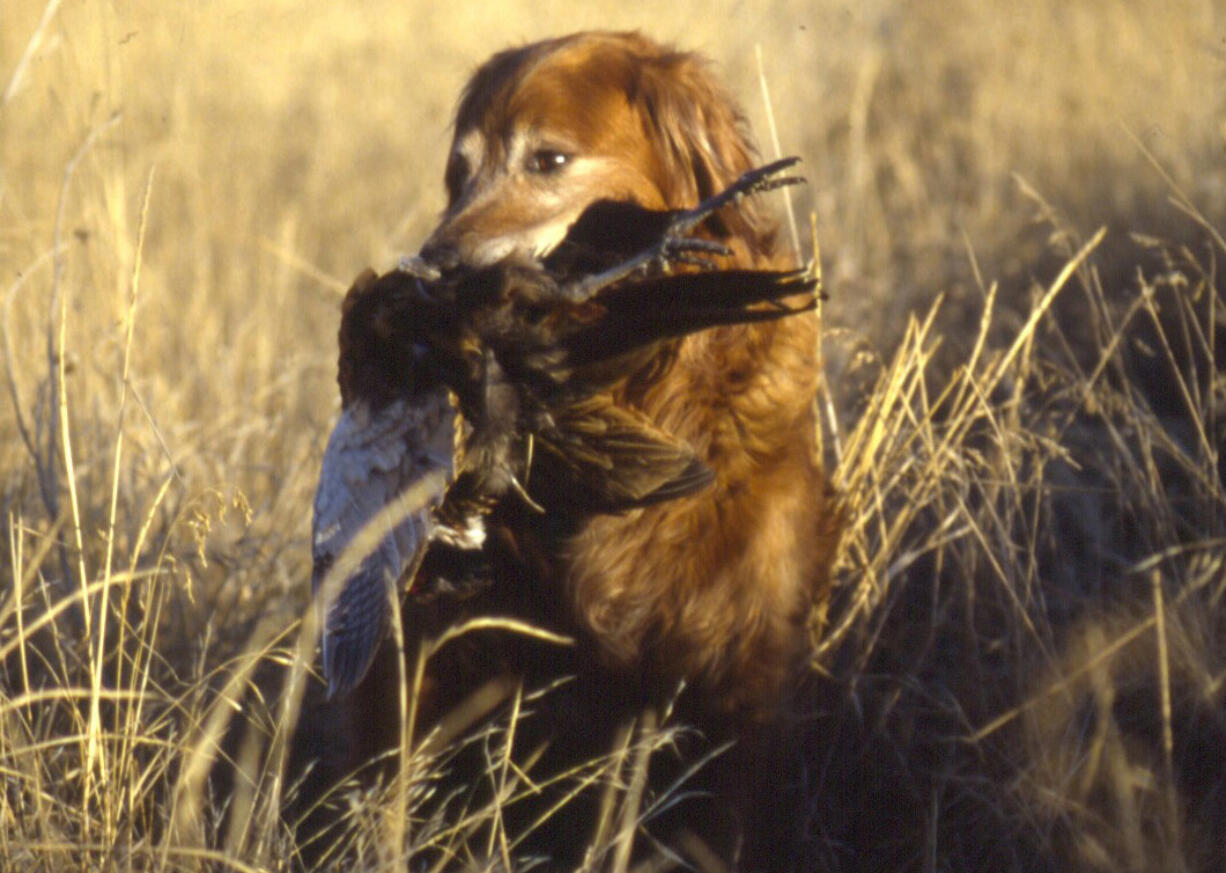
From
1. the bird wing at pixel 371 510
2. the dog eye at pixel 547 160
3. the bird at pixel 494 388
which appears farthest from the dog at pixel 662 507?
the bird wing at pixel 371 510

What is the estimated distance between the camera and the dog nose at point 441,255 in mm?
2238

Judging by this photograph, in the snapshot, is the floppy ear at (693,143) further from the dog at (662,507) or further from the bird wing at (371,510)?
the bird wing at (371,510)

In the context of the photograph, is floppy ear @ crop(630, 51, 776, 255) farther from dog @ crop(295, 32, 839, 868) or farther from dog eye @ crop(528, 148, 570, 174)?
dog eye @ crop(528, 148, 570, 174)

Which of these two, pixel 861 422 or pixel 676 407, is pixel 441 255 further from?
pixel 861 422

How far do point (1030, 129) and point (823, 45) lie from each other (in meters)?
1.74

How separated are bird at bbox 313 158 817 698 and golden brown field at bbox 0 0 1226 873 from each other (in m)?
0.21

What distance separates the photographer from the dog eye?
2.50m

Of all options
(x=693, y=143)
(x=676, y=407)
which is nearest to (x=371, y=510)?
(x=676, y=407)

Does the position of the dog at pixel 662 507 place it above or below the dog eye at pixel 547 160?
below

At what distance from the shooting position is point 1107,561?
3.43 metres

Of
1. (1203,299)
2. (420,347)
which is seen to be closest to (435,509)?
(420,347)

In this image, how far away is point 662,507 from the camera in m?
2.45

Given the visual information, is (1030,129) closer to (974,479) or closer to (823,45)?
(823,45)

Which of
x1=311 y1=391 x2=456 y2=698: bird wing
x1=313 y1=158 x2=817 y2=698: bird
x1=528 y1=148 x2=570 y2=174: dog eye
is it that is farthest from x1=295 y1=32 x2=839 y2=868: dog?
x1=311 y1=391 x2=456 y2=698: bird wing
